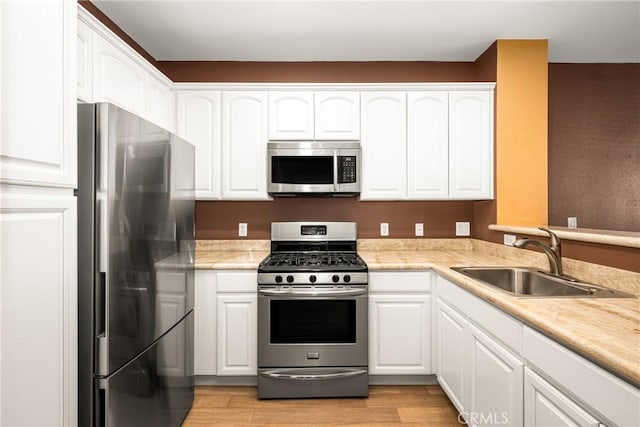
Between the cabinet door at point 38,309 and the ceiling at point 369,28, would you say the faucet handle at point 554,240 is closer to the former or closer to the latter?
the ceiling at point 369,28

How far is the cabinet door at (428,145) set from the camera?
292cm

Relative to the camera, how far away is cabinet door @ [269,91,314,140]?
2.91m

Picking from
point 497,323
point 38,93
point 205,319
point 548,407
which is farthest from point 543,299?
point 205,319

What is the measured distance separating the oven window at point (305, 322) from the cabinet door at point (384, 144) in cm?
98

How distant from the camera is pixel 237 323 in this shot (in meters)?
2.54

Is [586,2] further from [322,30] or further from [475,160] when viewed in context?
[322,30]

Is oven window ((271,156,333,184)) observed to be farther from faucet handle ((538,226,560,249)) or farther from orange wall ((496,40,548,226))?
Result: faucet handle ((538,226,560,249))

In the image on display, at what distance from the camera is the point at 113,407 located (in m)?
1.43

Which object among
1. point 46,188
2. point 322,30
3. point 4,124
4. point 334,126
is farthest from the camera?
point 334,126

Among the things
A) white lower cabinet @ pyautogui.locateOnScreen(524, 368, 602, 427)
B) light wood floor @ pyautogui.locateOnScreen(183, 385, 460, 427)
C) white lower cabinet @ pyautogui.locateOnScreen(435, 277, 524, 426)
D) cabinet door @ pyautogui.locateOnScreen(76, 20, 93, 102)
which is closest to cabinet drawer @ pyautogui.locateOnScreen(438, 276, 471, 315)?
white lower cabinet @ pyautogui.locateOnScreen(435, 277, 524, 426)

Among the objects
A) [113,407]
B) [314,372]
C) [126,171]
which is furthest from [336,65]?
[113,407]

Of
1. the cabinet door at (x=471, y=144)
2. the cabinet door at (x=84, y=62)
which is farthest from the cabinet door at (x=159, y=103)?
the cabinet door at (x=471, y=144)

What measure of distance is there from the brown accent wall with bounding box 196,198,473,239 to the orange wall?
0.48 meters

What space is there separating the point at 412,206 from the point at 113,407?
2.61 m
